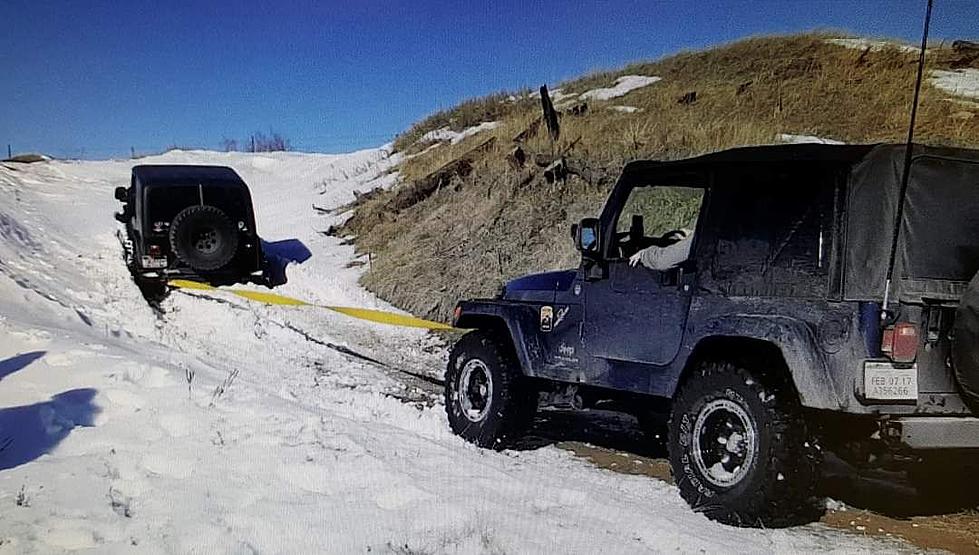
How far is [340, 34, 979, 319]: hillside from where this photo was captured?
1523 centimetres

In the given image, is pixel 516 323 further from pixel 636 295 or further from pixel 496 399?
pixel 636 295

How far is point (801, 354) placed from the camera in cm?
466

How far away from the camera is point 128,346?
29.0 feet

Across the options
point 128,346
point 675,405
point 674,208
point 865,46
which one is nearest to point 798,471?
point 675,405

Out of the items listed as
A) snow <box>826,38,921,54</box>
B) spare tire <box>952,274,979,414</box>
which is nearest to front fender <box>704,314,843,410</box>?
spare tire <box>952,274,979,414</box>

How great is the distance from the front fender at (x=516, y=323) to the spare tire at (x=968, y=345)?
9.39 ft

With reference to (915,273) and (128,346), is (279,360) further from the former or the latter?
(915,273)

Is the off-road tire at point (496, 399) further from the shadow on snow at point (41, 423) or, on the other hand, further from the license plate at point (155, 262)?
the license plate at point (155, 262)

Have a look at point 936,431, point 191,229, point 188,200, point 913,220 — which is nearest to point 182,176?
point 188,200

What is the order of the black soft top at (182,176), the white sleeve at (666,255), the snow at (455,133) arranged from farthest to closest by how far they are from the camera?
1. the snow at (455,133)
2. the black soft top at (182,176)
3. the white sleeve at (666,255)

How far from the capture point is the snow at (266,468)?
14.1 feet

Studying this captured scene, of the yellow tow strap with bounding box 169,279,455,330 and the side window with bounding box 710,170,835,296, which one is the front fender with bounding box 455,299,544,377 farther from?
the yellow tow strap with bounding box 169,279,455,330

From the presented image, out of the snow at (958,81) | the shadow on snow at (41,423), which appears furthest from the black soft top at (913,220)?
the snow at (958,81)

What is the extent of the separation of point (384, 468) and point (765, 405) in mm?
2260
